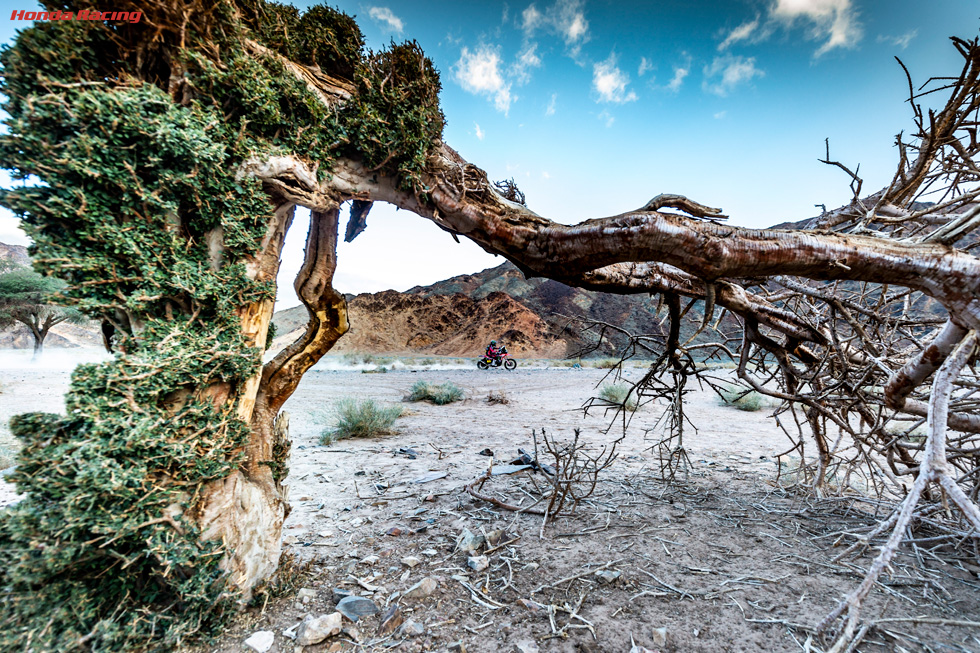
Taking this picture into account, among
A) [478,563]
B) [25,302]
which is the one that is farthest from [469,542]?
[25,302]

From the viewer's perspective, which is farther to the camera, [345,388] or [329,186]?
[345,388]

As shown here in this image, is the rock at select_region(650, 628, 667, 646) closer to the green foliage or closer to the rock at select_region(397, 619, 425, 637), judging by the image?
the rock at select_region(397, 619, 425, 637)

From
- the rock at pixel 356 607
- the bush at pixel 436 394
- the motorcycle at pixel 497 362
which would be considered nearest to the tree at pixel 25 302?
the bush at pixel 436 394

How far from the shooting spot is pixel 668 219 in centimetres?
220

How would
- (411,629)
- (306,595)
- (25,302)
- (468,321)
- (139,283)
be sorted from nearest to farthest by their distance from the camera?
1. (139,283)
2. (411,629)
3. (306,595)
4. (25,302)
5. (468,321)

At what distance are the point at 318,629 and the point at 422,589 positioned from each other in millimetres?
581

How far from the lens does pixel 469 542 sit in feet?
8.96

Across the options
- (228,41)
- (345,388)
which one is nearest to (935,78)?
(228,41)

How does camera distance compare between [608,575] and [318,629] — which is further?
[608,575]

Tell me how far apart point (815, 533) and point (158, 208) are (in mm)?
4597

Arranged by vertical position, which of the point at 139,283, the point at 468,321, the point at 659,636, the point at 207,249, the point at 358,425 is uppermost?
the point at 468,321

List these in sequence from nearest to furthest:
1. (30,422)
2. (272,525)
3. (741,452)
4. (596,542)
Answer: (30,422), (272,525), (596,542), (741,452)

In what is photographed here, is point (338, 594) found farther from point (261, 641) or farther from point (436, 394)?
point (436, 394)

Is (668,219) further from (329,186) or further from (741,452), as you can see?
(741,452)
